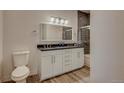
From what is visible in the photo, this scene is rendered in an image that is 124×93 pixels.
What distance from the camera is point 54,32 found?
133 inches

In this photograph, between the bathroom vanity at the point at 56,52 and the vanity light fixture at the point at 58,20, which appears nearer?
the bathroom vanity at the point at 56,52

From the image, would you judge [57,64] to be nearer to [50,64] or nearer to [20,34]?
[50,64]

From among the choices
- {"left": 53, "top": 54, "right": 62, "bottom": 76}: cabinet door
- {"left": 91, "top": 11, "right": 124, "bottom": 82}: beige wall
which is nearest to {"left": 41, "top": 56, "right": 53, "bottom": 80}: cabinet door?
{"left": 53, "top": 54, "right": 62, "bottom": 76}: cabinet door

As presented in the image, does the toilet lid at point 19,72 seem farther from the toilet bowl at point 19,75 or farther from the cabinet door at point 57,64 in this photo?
the cabinet door at point 57,64

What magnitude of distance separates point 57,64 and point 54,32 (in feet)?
3.74

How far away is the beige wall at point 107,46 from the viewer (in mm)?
583

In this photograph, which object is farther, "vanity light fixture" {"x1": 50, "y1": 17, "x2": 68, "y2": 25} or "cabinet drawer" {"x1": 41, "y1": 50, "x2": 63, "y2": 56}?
"vanity light fixture" {"x1": 50, "y1": 17, "x2": 68, "y2": 25}

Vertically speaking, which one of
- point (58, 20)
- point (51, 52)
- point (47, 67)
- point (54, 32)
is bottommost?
point (47, 67)

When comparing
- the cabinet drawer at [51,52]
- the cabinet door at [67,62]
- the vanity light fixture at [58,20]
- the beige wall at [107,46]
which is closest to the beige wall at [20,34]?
the vanity light fixture at [58,20]

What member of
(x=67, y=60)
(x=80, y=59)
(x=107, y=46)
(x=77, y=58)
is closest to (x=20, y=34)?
(x=67, y=60)

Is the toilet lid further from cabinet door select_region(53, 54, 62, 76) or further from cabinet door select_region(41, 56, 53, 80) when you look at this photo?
cabinet door select_region(53, 54, 62, 76)

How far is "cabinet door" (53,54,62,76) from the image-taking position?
2729mm

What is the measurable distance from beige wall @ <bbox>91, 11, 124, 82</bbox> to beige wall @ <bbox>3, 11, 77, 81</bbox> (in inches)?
90.7
